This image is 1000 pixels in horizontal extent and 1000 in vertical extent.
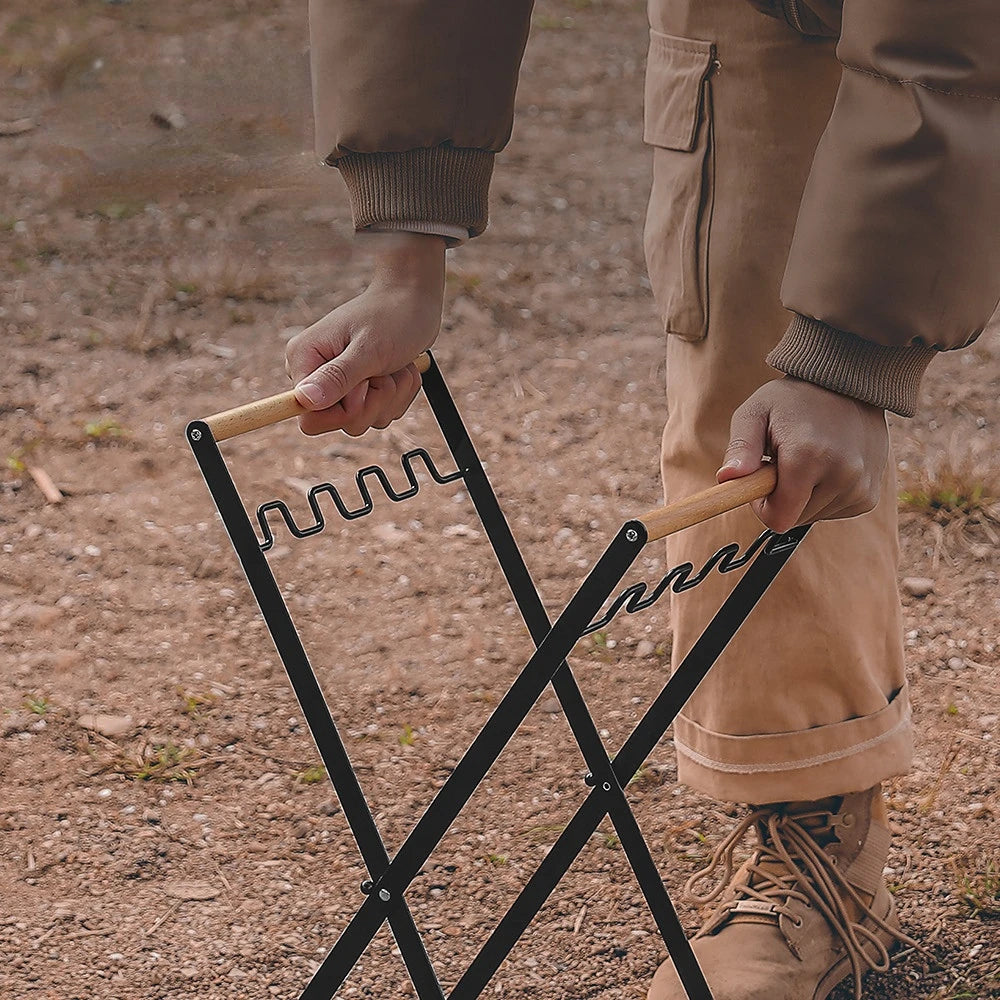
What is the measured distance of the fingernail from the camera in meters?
1.32

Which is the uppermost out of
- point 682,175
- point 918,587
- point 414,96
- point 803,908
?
point 414,96

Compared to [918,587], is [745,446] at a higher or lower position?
higher

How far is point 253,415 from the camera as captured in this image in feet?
4.16

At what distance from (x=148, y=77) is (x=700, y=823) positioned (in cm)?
Answer: 374

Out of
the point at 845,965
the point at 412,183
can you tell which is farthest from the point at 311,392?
the point at 845,965

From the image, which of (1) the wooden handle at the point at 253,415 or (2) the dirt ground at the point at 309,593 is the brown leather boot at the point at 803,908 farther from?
(1) the wooden handle at the point at 253,415

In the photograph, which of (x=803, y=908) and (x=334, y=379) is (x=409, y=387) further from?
(x=803, y=908)

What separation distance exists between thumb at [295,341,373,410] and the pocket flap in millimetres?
539

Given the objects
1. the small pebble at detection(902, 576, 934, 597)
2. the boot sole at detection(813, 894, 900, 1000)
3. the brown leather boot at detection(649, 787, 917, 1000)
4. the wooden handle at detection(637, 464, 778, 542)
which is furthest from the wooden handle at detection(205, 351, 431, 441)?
the small pebble at detection(902, 576, 934, 597)

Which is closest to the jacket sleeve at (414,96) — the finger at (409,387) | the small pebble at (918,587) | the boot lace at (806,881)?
the finger at (409,387)

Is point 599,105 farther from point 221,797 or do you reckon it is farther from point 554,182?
point 221,797

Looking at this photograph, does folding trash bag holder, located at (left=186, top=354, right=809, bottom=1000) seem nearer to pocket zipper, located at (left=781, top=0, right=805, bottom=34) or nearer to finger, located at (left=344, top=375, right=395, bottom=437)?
finger, located at (left=344, top=375, right=395, bottom=437)

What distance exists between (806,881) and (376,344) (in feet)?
3.11

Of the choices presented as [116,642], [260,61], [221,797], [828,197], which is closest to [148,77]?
[260,61]
